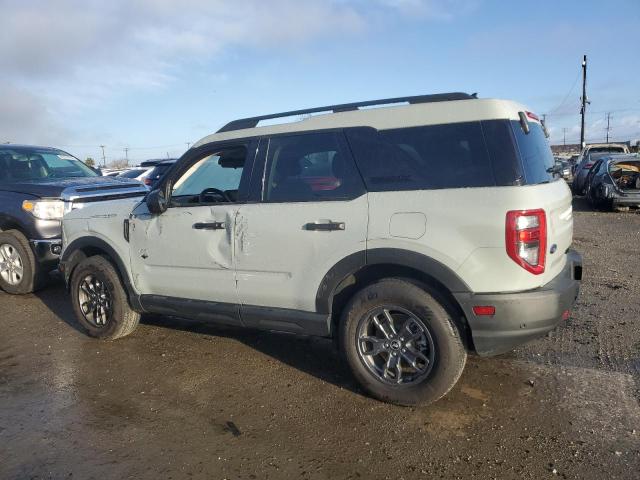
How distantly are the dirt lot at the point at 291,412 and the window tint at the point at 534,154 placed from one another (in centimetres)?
153

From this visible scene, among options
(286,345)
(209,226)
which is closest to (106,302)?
(209,226)

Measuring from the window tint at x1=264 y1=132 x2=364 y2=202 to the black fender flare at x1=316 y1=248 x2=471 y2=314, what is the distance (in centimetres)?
44

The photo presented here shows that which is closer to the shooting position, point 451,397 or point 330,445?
point 330,445

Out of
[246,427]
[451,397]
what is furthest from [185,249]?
[451,397]

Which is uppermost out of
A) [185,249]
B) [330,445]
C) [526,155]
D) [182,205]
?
[526,155]

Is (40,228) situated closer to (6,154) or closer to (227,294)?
(6,154)

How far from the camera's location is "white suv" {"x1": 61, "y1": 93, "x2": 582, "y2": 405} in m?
3.21

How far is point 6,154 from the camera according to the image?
24.9 ft

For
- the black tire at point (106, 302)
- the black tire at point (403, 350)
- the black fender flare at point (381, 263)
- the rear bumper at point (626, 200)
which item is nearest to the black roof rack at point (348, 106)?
the black fender flare at point (381, 263)

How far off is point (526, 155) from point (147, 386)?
325 cm

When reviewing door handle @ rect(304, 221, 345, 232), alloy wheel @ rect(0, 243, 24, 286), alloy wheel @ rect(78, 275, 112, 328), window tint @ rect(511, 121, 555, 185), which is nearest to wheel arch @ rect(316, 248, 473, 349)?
door handle @ rect(304, 221, 345, 232)

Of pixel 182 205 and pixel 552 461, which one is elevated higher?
pixel 182 205

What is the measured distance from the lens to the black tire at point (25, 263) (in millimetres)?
6664

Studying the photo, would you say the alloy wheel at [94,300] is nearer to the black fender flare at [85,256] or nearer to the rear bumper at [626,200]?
the black fender flare at [85,256]
